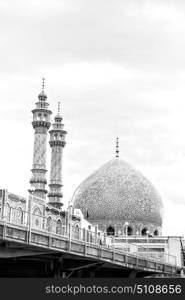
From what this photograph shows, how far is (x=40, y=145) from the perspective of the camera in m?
53.0

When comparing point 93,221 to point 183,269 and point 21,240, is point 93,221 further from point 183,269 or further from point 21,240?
point 21,240

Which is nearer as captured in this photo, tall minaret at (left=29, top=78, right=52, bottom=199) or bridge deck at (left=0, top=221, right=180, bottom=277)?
bridge deck at (left=0, top=221, right=180, bottom=277)

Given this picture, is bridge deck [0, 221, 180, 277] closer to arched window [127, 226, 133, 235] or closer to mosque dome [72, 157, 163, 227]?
arched window [127, 226, 133, 235]

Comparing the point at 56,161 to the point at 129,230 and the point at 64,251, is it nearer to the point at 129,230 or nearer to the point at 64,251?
the point at 129,230

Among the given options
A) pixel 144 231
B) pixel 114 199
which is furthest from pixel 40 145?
pixel 144 231

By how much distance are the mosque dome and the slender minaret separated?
5.45 meters

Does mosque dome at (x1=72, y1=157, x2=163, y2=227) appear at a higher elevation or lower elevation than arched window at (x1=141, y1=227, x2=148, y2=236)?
higher

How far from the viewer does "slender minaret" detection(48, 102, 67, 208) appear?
56.6 metres

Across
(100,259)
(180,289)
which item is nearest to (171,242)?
(100,259)

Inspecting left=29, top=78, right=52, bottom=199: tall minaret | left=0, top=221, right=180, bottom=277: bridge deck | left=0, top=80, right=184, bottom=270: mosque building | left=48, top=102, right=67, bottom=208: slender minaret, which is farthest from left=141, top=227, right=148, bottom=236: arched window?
left=0, top=221, right=180, bottom=277: bridge deck

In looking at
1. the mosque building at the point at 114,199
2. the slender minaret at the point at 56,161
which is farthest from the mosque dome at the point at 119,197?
the slender minaret at the point at 56,161

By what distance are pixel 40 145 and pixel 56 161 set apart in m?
5.26

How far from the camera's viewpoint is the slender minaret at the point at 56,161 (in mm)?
56594

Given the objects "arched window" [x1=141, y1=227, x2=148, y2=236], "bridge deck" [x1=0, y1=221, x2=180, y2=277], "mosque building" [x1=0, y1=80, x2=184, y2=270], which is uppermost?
"mosque building" [x1=0, y1=80, x2=184, y2=270]
